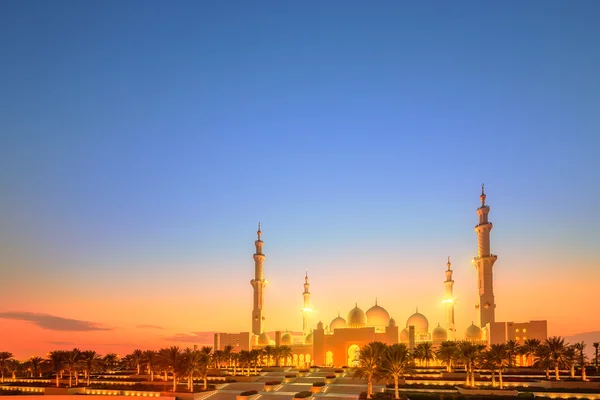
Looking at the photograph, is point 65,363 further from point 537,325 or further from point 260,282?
point 537,325

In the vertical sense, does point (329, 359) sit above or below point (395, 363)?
below

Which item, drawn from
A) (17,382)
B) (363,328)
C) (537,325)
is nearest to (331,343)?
(363,328)

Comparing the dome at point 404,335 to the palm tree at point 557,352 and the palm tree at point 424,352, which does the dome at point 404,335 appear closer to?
the palm tree at point 424,352

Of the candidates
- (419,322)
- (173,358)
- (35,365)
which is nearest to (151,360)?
(173,358)

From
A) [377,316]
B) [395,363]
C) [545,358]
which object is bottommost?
[545,358]

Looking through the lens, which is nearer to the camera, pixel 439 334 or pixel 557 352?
pixel 557 352

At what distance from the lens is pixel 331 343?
252 feet

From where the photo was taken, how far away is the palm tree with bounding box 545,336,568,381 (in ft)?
155

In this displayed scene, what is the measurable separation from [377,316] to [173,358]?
42.9m

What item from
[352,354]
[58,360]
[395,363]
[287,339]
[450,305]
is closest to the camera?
[395,363]

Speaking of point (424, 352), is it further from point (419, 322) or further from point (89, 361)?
point (89, 361)

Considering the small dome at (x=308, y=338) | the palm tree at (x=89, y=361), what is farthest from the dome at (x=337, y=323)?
the palm tree at (x=89, y=361)

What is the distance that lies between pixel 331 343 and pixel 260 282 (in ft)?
60.1

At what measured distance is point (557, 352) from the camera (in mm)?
47594
